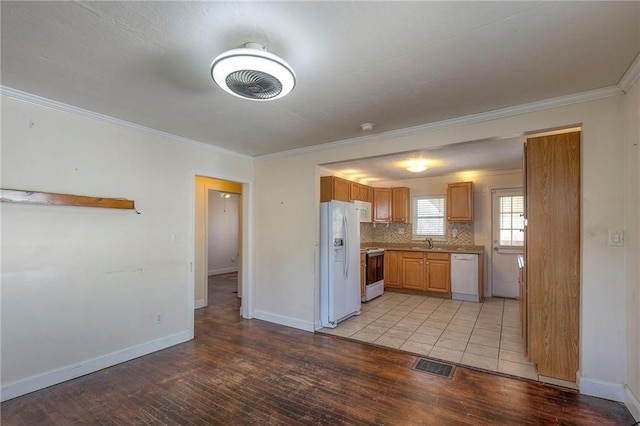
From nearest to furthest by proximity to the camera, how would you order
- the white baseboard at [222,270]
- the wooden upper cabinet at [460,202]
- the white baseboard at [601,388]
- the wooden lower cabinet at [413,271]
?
the white baseboard at [601,388]
the wooden upper cabinet at [460,202]
the wooden lower cabinet at [413,271]
the white baseboard at [222,270]

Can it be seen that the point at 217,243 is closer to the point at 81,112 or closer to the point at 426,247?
the point at 426,247

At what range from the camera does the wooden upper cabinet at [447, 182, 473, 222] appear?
5.86 meters

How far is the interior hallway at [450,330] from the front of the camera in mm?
3137

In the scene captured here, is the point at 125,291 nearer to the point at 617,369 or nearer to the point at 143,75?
the point at 143,75

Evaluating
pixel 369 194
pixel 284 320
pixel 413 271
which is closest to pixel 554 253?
pixel 284 320

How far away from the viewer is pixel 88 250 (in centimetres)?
294

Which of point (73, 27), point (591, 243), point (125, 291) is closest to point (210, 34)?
point (73, 27)

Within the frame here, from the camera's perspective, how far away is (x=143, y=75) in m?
2.25

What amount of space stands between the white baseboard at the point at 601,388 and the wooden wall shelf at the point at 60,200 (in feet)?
14.8

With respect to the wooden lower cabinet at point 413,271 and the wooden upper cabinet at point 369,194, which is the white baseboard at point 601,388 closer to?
the wooden lower cabinet at point 413,271

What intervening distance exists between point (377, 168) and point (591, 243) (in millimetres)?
3307

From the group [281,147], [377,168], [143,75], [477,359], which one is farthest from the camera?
[377,168]

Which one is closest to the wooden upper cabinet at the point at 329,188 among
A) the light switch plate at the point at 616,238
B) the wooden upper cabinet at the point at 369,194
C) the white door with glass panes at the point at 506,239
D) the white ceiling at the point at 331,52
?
the white ceiling at the point at 331,52

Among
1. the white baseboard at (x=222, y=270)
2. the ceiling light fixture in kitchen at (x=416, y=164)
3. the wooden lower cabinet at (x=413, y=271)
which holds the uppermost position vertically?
the ceiling light fixture in kitchen at (x=416, y=164)
